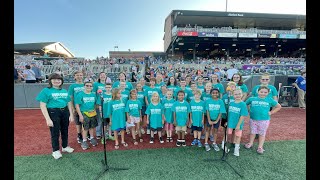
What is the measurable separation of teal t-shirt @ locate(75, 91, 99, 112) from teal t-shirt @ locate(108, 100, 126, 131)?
404 millimetres

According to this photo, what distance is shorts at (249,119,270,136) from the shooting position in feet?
12.5

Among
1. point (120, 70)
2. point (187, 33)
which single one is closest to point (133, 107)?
point (120, 70)

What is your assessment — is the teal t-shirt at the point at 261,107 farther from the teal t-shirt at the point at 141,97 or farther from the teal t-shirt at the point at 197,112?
the teal t-shirt at the point at 141,97

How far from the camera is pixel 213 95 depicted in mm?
4051

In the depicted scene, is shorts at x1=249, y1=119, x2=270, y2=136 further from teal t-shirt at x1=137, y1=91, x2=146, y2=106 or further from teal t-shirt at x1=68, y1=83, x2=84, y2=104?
teal t-shirt at x1=68, y1=83, x2=84, y2=104

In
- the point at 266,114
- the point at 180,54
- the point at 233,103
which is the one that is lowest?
the point at 266,114

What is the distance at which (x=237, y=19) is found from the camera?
111 ft

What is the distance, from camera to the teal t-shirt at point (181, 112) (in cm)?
419

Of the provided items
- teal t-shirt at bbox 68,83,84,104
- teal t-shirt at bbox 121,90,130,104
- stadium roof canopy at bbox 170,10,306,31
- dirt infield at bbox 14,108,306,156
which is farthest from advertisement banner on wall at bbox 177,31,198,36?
teal t-shirt at bbox 68,83,84,104

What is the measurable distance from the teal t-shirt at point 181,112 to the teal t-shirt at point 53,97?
2464mm

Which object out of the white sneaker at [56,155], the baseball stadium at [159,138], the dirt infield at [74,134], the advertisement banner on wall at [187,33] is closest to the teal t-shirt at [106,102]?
the baseball stadium at [159,138]
